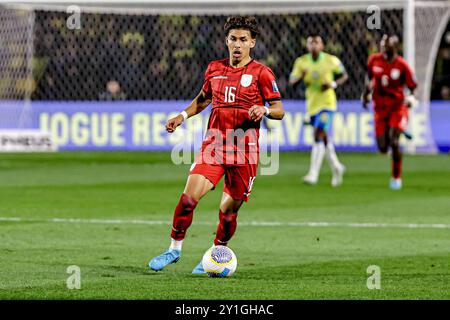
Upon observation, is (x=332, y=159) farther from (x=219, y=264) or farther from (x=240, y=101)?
(x=219, y=264)

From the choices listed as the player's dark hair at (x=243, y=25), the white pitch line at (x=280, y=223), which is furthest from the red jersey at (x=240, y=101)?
the white pitch line at (x=280, y=223)

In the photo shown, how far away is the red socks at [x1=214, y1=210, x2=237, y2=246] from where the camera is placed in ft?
31.1

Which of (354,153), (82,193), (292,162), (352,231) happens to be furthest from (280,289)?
(354,153)

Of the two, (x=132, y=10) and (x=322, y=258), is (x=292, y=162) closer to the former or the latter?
(x=132, y=10)

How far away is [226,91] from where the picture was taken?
9.41 m

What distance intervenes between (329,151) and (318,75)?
Result: 1327mm

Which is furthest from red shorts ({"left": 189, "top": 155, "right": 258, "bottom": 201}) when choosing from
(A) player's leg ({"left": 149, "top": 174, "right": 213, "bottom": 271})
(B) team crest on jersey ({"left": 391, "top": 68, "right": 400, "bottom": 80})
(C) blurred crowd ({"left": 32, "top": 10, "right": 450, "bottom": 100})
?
(C) blurred crowd ({"left": 32, "top": 10, "right": 450, "bottom": 100})

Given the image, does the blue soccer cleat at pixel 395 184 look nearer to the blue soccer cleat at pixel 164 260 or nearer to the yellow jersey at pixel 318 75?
the yellow jersey at pixel 318 75

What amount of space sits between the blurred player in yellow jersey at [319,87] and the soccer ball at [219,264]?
979 cm

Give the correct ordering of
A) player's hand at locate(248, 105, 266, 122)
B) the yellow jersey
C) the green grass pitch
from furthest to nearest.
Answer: the yellow jersey → player's hand at locate(248, 105, 266, 122) → the green grass pitch

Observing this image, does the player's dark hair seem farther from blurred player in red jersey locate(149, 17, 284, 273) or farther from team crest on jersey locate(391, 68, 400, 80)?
team crest on jersey locate(391, 68, 400, 80)

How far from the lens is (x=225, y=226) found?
31.1 ft

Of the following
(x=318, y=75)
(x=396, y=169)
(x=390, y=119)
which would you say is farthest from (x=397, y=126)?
(x=318, y=75)

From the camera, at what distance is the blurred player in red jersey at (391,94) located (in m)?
18.3
